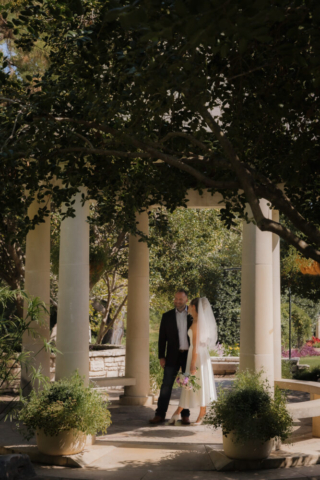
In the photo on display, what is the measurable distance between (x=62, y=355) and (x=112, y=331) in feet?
58.2

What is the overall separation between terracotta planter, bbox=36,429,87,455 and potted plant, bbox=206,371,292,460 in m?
2.03

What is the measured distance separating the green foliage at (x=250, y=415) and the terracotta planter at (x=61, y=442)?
2.03 m

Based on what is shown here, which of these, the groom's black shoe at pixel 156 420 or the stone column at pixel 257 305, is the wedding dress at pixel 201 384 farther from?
the stone column at pixel 257 305

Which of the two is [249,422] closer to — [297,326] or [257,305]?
[257,305]

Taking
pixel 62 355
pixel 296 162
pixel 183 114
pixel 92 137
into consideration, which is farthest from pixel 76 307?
pixel 296 162

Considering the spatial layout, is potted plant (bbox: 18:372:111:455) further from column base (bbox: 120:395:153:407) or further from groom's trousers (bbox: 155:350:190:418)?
column base (bbox: 120:395:153:407)

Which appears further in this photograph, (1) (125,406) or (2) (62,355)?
(1) (125,406)

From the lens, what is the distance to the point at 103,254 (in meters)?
16.0

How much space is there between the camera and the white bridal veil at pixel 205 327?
38.2 ft

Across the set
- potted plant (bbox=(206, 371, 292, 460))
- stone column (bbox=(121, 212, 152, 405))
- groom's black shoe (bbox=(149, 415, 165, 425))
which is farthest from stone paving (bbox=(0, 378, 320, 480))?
stone column (bbox=(121, 212, 152, 405))

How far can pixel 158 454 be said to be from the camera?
9.18 m

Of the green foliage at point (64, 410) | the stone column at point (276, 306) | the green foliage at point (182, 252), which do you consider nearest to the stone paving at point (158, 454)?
the green foliage at point (64, 410)

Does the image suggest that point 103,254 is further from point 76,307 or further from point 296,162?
point 296,162

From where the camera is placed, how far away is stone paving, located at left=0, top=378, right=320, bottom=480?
310 inches
